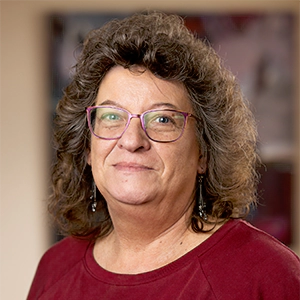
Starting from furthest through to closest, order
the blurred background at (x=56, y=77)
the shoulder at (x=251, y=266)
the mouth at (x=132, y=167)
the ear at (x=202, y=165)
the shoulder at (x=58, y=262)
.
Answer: the blurred background at (x=56, y=77) → the shoulder at (x=58, y=262) → the ear at (x=202, y=165) → the mouth at (x=132, y=167) → the shoulder at (x=251, y=266)

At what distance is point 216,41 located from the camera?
3619 mm

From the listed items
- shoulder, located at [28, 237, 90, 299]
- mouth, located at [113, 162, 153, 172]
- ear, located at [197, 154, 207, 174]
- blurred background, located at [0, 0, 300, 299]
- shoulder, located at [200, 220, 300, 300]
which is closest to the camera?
shoulder, located at [200, 220, 300, 300]

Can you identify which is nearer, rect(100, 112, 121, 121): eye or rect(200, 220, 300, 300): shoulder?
rect(200, 220, 300, 300): shoulder

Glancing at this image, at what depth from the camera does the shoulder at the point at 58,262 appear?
1866mm

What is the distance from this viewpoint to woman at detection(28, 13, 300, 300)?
5.00ft

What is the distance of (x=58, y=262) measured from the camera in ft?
6.30

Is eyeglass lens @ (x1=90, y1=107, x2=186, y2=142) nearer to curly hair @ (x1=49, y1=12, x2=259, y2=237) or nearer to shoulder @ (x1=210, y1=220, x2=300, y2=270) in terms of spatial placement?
curly hair @ (x1=49, y1=12, x2=259, y2=237)

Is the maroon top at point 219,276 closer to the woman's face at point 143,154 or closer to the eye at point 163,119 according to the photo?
the woman's face at point 143,154

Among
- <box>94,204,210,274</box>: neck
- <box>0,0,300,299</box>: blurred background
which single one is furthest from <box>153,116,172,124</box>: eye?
<box>0,0,300,299</box>: blurred background

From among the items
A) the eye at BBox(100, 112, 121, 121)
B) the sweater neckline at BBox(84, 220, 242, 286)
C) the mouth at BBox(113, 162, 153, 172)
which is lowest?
the sweater neckline at BBox(84, 220, 242, 286)

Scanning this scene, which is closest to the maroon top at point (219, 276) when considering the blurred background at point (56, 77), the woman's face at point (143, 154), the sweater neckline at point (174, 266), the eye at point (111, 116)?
the sweater neckline at point (174, 266)

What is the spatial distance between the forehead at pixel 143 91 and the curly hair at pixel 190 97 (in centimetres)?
2

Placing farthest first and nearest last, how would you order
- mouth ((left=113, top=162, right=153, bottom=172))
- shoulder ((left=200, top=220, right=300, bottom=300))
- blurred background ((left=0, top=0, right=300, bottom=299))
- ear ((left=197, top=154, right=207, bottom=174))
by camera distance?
blurred background ((left=0, top=0, right=300, bottom=299))
ear ((left=197, top=154, right=207, bottom=174))
mouth ((left=113, top=162, right=153, bottom=172))
shoulder ((left=200, top=220, right=300, bottom=300))

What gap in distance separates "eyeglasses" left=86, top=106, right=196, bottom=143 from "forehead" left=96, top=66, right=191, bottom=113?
0.07ft
